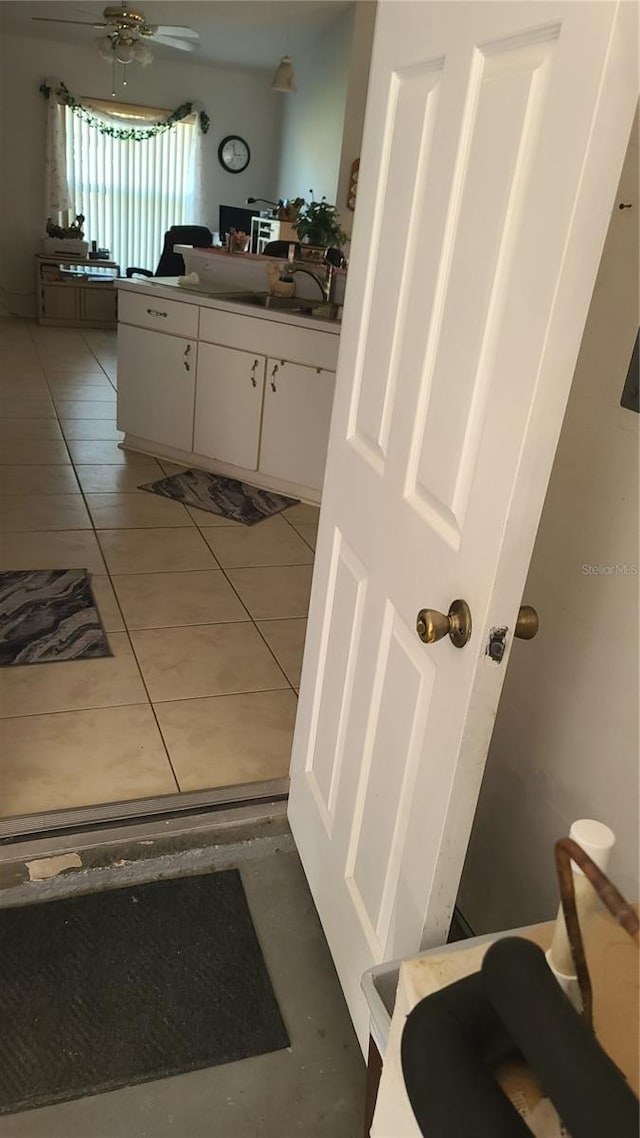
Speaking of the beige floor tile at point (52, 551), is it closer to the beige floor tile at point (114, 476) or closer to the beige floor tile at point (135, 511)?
the beige floor tile at point (135, 511)

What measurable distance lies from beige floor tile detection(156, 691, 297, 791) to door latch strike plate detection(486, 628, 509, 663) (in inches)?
48.0

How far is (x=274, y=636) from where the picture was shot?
8.94ft

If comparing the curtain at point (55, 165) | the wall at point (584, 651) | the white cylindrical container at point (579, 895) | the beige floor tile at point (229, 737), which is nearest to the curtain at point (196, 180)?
the curtain at point (55, 165)

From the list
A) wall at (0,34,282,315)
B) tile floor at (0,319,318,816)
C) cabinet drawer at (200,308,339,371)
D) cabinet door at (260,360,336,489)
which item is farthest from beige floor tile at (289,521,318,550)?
wall at (0,34,282,315)

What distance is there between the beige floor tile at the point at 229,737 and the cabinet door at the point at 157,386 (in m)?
2.20

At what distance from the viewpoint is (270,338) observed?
3.81 m

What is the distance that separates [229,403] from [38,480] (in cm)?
98

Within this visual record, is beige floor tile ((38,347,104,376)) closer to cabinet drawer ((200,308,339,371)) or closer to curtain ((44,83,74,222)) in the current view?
curtain ((44,83,74,222))

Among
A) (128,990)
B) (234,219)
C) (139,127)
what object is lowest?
(128,990)

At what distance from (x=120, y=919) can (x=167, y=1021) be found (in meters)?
0.25

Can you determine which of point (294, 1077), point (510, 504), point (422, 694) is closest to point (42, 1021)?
point (294, 1077)

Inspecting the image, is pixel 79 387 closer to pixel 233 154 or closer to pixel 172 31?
pixel 172 31

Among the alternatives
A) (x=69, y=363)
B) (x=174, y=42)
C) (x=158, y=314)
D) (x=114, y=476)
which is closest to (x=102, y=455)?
(x=114, y=476)

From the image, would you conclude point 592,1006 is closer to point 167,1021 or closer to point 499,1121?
point 499,1121
